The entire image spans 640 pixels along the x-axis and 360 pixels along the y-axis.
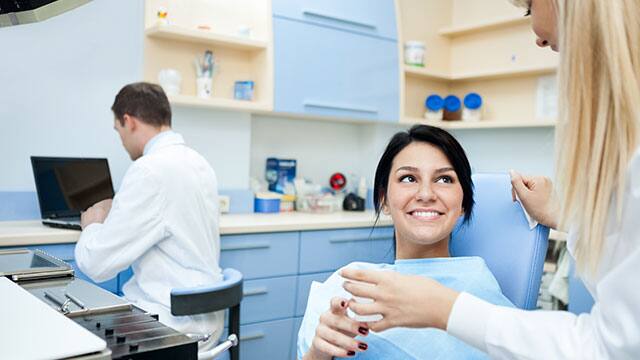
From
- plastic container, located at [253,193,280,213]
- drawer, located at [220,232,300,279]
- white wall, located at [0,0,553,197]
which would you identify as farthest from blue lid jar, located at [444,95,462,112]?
drawer, located at [220,232,300,279]

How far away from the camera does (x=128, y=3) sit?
277 cm

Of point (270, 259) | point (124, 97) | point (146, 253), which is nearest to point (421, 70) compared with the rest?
point (270, 259)

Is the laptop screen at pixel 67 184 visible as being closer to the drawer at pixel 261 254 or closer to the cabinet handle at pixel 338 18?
the drawer at pixel 261 254

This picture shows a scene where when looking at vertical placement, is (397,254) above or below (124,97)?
below

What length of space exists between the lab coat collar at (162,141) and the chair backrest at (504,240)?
1.16m

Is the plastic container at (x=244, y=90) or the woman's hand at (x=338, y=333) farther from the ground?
the plastic container at (x=244, y=90)

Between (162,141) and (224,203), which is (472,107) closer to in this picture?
(224,203)

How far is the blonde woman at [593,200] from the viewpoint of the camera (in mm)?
716

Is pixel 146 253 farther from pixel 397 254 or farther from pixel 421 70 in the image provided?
pixel 421 70

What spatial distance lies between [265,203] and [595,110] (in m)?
2.52

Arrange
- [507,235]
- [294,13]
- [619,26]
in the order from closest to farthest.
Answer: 1. [619,26]
2. [507,235]
3. [294,13]

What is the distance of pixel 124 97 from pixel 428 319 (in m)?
1.78

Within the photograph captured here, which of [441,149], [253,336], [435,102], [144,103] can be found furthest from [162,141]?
[435,102]

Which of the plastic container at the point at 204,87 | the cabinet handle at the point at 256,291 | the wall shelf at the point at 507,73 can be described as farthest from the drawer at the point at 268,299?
the wall shelf at the point at 507,73
